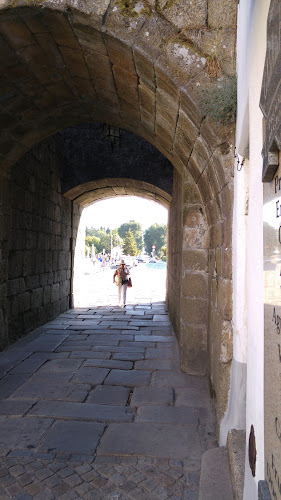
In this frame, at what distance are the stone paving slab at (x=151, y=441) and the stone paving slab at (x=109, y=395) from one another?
0.43m

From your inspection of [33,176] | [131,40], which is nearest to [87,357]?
[33,176]

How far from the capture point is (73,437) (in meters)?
2.73

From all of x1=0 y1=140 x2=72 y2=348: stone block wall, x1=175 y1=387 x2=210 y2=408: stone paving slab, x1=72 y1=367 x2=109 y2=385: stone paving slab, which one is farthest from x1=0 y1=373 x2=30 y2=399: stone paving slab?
x1=175 y1=387 x2=210 y2=408: stone paving slab

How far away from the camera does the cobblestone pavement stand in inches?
87.8

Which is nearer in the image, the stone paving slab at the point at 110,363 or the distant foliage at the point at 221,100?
the distant foliage at the point at 221,100

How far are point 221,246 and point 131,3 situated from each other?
1821 mm

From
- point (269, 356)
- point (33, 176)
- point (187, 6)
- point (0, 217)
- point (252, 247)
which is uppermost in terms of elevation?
point (187, 6)

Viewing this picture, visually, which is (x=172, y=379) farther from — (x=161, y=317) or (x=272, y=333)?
(x=161, y=317)

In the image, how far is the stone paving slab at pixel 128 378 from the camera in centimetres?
383

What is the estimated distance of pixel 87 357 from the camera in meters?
4.69

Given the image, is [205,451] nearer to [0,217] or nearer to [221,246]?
[221,246]

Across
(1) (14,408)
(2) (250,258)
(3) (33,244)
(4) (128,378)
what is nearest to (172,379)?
(4) (128,378)

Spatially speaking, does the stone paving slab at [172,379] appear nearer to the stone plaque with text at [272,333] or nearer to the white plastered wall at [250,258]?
the white plastered wall at [250,258]

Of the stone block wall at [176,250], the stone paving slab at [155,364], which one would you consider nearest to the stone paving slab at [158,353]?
the stone paving slab at [155,364]
